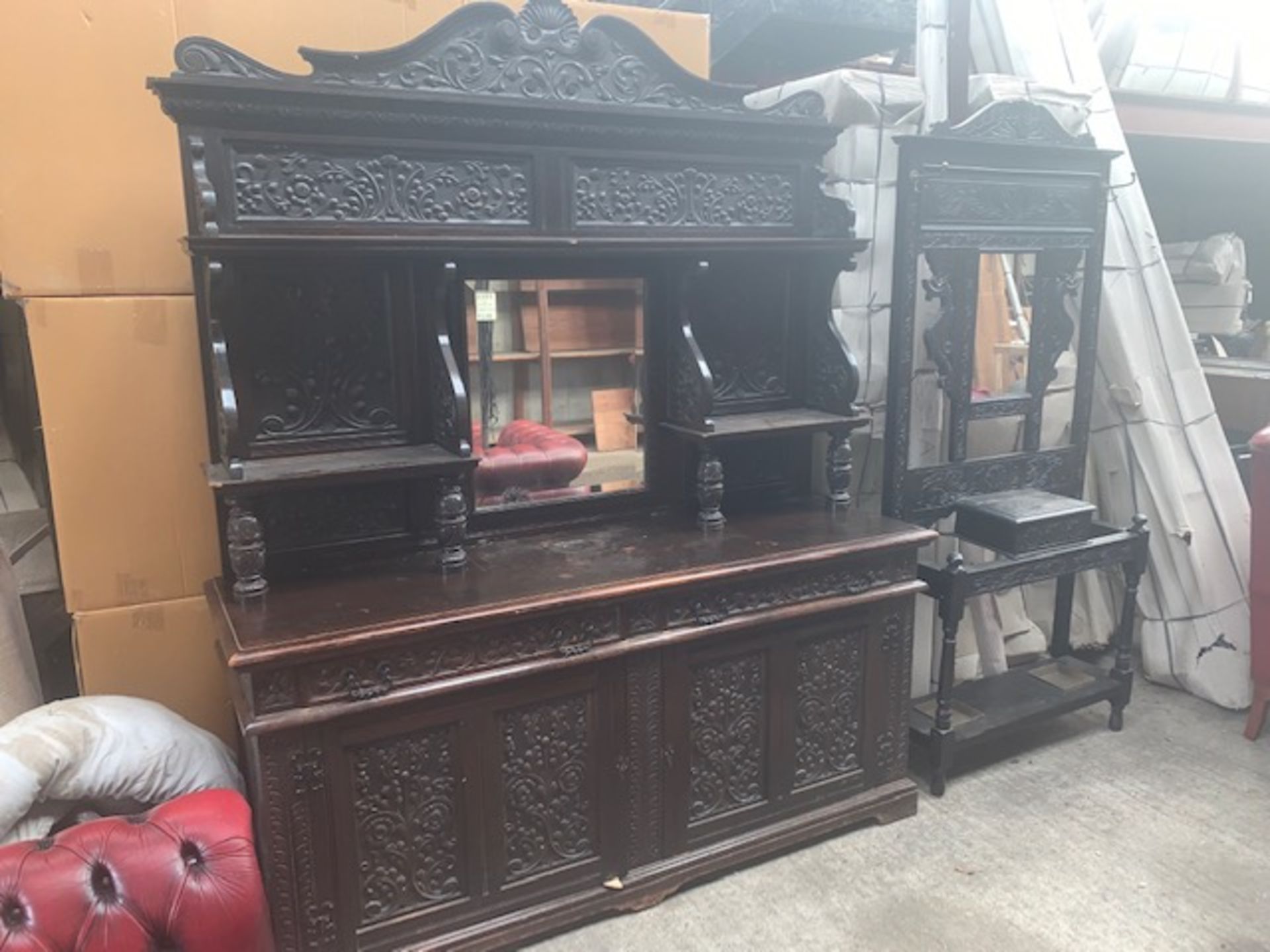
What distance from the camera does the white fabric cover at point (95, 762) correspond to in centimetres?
175

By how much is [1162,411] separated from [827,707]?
5.48 ft

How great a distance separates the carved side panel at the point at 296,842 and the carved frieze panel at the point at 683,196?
1296mm

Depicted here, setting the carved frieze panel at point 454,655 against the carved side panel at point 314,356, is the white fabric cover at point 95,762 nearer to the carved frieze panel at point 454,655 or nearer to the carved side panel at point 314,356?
the carved frieze panel at point 454,655

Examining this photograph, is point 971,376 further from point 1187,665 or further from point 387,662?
point 387,662

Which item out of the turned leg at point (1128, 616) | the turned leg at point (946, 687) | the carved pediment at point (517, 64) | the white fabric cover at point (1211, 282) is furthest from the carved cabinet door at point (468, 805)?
the white fabric cover at point (1211, 282)

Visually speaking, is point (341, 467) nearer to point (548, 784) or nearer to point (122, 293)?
point (122, 293)

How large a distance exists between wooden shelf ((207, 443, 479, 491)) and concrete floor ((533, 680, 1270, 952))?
107 centimetres

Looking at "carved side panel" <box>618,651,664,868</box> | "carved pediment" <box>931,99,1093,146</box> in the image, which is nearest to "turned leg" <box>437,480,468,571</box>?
"carved side panel" <box>618,651,664,868</box>

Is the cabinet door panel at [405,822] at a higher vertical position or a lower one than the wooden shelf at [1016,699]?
higher

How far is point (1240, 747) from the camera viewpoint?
9.48 feet

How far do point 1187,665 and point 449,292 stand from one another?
8.78ft

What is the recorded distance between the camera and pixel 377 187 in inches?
78.5

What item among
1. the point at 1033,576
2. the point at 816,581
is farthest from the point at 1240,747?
the point at 816,581

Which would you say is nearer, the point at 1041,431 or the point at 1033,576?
the point at 1033,576
